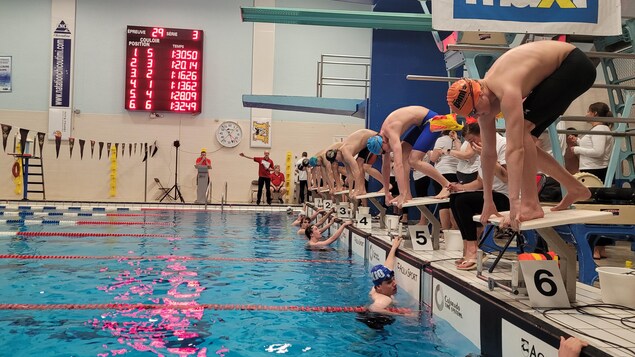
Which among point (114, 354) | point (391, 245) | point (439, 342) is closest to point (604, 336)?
point (439, 342)

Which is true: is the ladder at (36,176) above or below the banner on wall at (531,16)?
below

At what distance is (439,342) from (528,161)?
1.21m

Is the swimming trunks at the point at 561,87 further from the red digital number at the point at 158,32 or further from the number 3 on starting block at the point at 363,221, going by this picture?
the red digital number at the point at 158,32

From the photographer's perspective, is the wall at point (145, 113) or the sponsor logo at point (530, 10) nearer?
the sponsor logo at point (530, 10)

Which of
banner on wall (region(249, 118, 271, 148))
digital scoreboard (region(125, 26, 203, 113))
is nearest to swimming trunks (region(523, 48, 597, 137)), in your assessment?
digital scoreboard (region(125, 26, 203, 113))

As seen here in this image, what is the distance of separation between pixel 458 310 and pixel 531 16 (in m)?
2.18

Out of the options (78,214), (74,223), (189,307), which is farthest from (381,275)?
(78,214)

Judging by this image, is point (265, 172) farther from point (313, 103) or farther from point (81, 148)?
point (81, 148)

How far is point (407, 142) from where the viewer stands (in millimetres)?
6516

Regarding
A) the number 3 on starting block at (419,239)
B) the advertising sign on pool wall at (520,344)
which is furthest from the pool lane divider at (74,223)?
the advertising sign on pool wall at (520,344)

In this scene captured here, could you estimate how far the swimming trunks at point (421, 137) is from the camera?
6.18 m

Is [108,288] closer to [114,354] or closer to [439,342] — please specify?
[114,354]

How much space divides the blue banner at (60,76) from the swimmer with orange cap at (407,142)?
13.9 m

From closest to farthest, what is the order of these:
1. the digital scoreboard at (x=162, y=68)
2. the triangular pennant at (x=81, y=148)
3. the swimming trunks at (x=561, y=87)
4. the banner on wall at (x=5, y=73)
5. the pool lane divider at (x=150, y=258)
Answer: the swimming trunks at (x=561, y=87), the pool lane divider at (x=150, y=258), the digital scoreboard at (x=162, y=68), the triangular pennant at (x=81, y=148), the banner on wall at (x=5, y=73)
